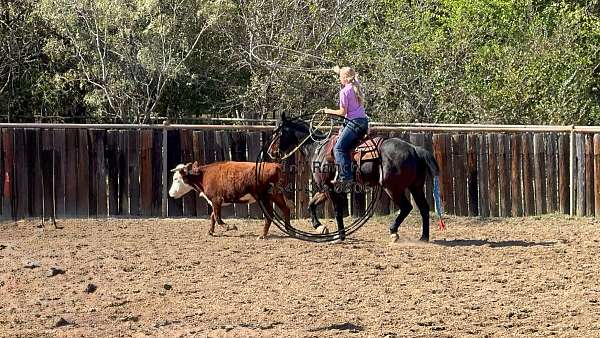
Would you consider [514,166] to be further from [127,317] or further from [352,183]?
[127,317]

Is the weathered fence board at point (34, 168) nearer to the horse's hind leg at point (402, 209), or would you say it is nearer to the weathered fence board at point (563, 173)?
the horse's hind leg at point (402, 209)

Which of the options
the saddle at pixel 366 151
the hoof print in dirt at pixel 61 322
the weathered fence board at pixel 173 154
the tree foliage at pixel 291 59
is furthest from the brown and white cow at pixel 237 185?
the tree foliage at pixel 291 59

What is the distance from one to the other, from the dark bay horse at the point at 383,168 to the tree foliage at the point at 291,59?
648 centimetres

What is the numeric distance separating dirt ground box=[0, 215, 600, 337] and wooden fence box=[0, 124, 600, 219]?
1.39m

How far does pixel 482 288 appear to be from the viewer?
1112 centimetres

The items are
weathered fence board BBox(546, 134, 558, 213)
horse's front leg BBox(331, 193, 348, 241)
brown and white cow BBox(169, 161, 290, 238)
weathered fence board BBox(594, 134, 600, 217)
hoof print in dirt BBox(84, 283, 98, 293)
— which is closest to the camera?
hoof print in dirt BBox(84, 283, 98, 293)

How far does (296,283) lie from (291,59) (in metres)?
12.3

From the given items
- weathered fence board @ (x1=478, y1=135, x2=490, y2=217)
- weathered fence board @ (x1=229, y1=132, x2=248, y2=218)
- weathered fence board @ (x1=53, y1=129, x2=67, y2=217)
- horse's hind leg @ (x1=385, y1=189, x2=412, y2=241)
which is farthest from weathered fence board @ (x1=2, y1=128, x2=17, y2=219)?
weathered fence board @ (x1=478, y1=135, x2=490, y2=217)

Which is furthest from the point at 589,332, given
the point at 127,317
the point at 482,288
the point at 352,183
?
the point at 352,183

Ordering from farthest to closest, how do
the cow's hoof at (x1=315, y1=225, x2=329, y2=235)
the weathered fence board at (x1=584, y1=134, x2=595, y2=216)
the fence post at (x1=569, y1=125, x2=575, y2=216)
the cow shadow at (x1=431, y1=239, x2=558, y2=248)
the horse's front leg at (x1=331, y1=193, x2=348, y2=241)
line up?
1. the fence post at (x1=569, y1=125, x2=575, y2=216)
2. the weathered fence board at (x1=584, y1=134, x2=595, y2=216)
3. the cow's hoof at (x1=315, y1=225, x2=329, y2=235)
4. the horse's front leg at (x1=331, y1=193, x2=348, y2=241)
5. the cow shadow at (x1=431, y1=239, x2=558, y2=248)

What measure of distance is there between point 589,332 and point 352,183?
6.27 m

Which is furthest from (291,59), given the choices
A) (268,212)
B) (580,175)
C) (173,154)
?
(268,212)

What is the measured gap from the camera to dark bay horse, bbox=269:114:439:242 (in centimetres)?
1478

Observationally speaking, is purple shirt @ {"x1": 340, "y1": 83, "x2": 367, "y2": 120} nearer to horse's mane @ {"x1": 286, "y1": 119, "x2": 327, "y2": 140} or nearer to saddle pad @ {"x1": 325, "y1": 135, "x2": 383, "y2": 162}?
saddle pad @ {"x1": 325, "y1": 135, "x2": 383, "y2": 162}
